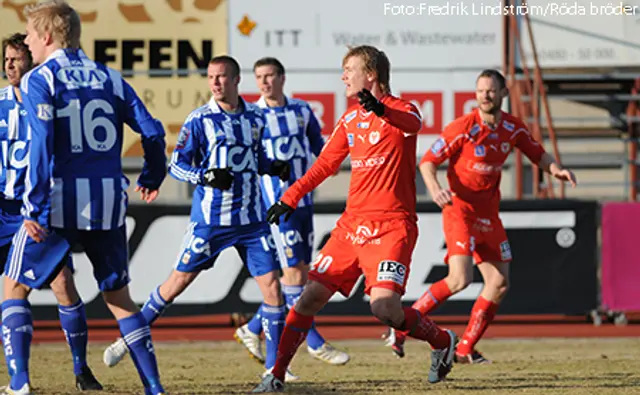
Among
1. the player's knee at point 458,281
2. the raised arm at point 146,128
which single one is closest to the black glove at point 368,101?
the raised arm at point 146,128

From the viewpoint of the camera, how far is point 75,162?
6410 mm

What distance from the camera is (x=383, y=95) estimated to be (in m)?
7.20

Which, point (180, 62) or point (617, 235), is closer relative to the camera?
point (617, 235)

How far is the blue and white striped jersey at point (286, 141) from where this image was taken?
10289 mm

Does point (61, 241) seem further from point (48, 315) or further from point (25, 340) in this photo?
point (48, 315)

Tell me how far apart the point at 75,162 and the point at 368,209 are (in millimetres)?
1849

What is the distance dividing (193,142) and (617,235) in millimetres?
5954

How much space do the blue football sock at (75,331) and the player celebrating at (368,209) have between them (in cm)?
129

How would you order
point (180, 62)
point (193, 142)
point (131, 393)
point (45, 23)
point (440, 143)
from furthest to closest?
point (180, 62)
point (440, 143)
point (193, 142)
point (131, 393)
point (45, 23)

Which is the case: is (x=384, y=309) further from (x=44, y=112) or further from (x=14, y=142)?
(x=14, y=142)

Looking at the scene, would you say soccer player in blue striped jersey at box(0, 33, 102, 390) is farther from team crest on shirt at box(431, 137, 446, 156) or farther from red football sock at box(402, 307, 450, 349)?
team crest on shirt at box(431, 137, 446, 156)

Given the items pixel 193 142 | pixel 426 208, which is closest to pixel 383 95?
pixel 193 142

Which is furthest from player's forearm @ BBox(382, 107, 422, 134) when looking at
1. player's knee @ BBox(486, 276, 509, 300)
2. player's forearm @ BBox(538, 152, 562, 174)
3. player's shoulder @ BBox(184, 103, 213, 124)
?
player's knee @ BBox(486, 276, 509, 300)

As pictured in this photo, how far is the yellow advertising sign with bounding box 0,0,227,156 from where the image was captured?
15.2m
